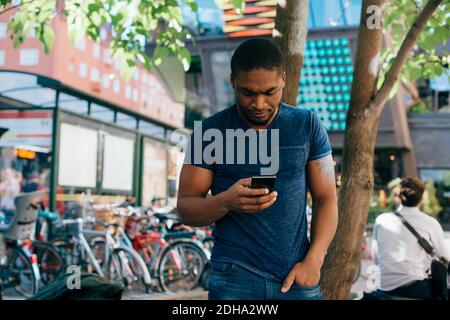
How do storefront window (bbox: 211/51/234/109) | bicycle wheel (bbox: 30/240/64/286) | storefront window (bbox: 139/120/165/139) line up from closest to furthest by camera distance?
bicycle wheel (bbox: 30/240/64/286) < storefront window (bbox: 139/120/165/139) < storefront window (bbox: 211/51/234/109)

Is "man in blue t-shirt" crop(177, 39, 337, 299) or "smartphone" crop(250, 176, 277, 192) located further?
"man in blue t-shirt" crop(177, 39, 337, 299)

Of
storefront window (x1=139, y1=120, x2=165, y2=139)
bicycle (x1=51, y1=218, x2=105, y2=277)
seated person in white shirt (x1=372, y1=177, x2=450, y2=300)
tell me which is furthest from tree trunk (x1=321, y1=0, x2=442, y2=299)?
storefront window (x1=139, y1=120, x2=165, y2=139)

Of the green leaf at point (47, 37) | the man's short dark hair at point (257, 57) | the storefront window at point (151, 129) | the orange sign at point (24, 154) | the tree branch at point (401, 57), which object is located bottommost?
the man's short dark hair at point (257, 57)

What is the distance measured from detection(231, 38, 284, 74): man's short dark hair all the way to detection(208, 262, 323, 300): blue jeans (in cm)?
57

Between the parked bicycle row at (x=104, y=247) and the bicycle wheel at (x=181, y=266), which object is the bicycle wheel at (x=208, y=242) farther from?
the bicycle wheel at (x=181, y=266)

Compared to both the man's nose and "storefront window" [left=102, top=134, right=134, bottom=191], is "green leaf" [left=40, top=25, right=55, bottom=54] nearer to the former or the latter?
the man's nose

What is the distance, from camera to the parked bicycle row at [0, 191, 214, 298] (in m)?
6.47

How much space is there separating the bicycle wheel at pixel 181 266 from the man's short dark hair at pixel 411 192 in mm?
3806

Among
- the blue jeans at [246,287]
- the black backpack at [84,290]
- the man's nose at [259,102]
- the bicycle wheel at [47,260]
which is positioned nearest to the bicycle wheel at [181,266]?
the bicycle wheel at [47,260]

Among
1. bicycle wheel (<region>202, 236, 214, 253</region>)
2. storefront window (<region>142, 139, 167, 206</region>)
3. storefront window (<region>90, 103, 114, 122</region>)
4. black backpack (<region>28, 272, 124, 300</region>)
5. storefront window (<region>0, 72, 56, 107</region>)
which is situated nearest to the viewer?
black backpack (<region>28, 272, 124, 300</region>)

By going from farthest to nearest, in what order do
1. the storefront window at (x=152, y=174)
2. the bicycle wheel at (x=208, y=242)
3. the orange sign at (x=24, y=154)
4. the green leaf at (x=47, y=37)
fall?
the storefront window at (x=152, y=174) → the orange sign at (x=24, y=154) → the bicycle wheel at (x=208, y=242) → the green leaf at (x=47, y=37)

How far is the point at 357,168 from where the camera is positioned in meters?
2.99

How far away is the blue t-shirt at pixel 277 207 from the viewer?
172cm

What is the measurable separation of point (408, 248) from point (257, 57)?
8.01ft
